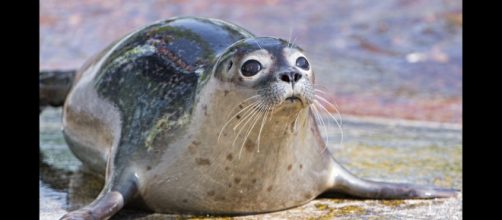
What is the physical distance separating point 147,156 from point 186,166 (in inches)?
7.8

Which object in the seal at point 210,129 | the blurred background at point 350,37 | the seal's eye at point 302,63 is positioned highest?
the blurred background at point 350,37

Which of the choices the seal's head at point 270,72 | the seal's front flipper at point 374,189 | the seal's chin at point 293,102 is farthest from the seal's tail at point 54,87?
the seal's chin at point 293,102

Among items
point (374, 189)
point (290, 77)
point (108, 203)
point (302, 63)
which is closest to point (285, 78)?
point (290, 77)

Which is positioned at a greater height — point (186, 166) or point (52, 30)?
point (52, 30)

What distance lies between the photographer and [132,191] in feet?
12.4

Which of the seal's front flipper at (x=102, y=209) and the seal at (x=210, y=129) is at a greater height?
the seal at (x=210, y=129)

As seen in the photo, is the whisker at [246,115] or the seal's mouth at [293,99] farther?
the whisker at [246,115]

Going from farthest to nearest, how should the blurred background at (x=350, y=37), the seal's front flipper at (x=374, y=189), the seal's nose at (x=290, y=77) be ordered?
the blurred background at (x=350, y=37) → the seal's front flipper at (x=374, y=189) → the seal's nose at (x=290, y=77)

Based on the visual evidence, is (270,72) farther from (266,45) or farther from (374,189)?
(374,189)

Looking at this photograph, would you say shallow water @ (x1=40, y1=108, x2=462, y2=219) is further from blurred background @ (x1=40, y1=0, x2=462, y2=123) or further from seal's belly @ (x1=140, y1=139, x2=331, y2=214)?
blurred background @ (x1=40, y1=0, x2=462, y2=123)

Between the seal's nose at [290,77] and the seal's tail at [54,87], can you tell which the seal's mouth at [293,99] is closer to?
the seal's nose at [290,77]

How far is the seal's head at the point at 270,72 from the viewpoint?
Answer: 3289 mm

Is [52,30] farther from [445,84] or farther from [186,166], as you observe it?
[186,166]

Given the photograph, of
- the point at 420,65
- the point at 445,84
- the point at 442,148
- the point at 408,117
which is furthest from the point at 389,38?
the point at 442,148
